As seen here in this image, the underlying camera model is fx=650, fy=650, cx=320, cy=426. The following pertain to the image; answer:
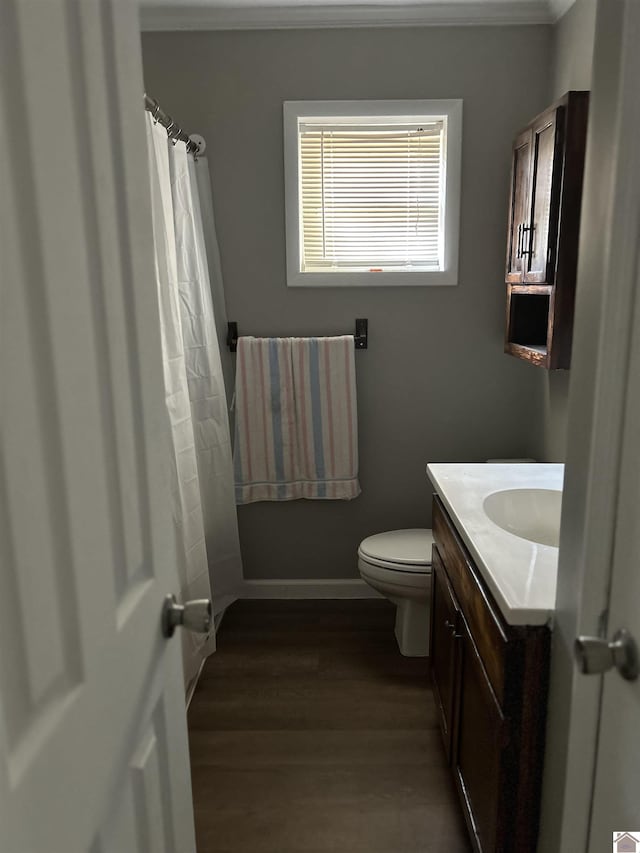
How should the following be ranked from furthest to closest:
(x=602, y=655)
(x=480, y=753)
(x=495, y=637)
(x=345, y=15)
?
(x=345, y=15) < (x=480, y=753) < (x=495, y=637) < (x=602, y=655)

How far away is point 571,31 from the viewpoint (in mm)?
2406

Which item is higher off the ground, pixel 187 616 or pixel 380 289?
pixel 380 289

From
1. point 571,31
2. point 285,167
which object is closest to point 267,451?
point 285,167

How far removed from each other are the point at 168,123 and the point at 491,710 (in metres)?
2.02

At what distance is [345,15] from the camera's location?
2.58 m

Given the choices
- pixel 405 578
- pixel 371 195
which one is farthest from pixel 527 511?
pixel 371 195

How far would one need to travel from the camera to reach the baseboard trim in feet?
10.3

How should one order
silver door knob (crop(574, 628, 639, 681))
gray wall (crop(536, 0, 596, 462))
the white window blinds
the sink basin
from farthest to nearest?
1. the white window blinds
2. gray wall (crop(536, 0, 596, 462))
3. the sink basin
4. silver door knob (crop(574, 628, 639, 681))

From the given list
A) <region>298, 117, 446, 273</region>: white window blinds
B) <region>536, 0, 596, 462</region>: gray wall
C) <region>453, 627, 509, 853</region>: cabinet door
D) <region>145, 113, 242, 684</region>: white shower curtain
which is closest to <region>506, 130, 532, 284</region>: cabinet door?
<region>536, 0, 596, 462</region>: gray wall

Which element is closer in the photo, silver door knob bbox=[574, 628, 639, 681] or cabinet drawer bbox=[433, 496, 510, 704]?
silver door knob bbox=[574, 628, 639, 681]

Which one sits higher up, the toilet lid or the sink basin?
the sink basin

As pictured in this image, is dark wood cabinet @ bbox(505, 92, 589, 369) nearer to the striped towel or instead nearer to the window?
the window

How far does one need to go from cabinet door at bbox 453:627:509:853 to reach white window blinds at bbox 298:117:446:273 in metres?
1.77

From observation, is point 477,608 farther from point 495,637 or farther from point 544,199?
point 544,199
